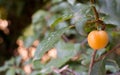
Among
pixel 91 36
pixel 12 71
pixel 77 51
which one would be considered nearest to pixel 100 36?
pixel 91 36

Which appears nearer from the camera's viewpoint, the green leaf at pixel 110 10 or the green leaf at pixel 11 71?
the green leaf at pixel 110 10

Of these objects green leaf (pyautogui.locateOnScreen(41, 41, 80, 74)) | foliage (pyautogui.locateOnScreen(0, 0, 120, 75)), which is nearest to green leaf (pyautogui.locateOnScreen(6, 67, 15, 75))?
foliage (pyautogui.locateOnScreen(0, 0, 120, 75))

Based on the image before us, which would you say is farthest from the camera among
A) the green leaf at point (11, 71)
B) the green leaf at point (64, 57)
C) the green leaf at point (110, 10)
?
the green leaf at point (11, 71)

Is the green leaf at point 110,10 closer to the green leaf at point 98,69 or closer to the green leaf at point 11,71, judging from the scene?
the green leaf at point 98,69

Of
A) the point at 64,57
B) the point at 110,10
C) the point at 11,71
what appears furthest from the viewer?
the point at 11,71

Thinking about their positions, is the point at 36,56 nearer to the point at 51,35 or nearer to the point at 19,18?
the point at 51,35

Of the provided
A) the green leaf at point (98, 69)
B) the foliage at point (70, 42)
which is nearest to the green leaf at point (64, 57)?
the foliage at point (70, 42)

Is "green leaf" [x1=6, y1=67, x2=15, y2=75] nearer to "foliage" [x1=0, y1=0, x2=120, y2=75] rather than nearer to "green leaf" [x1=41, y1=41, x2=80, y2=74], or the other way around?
"foliage" [x1=0, y1=0, x2=120, y2=75]

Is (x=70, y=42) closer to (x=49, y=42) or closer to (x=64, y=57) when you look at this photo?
(x=64, y=57)

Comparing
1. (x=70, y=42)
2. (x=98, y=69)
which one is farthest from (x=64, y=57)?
(x=98, y=69)
